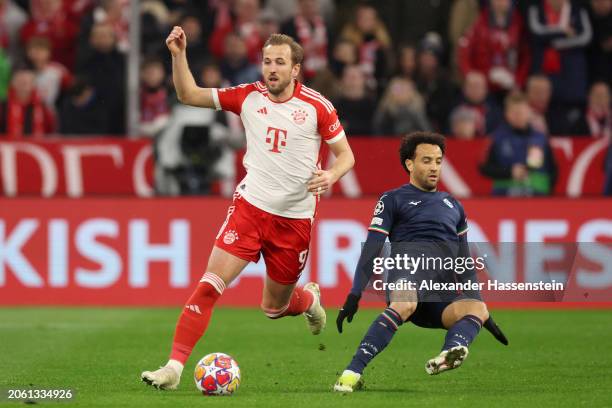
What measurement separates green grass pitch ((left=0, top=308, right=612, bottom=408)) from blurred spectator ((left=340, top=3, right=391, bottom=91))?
15.5 ft

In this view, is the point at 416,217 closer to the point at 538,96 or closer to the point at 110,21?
the point at 538,96

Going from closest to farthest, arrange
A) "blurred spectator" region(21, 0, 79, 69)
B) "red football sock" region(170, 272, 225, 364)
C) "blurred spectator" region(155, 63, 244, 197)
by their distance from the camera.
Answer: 1. "red football sock" region(170, 272, 225, 364)
2. "blurred spectator" region(155, 63, 244, 197)
3. "blurred spectator" region(21, 0, 79, 69)

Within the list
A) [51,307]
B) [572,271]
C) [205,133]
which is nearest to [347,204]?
[205,133]

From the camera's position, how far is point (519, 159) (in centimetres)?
1619

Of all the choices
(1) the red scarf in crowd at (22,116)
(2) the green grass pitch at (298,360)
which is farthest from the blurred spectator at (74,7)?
(2) the green grass pitch at (298,360)

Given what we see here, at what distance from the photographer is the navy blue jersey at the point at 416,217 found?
28.6 ft

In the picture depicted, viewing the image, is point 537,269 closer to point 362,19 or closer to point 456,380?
point 456,380

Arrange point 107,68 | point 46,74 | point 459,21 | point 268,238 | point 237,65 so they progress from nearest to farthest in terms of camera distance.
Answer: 1. point 268,238
2. point 237,65
3. point 46,74
4. point 107,68
5. point 459,21

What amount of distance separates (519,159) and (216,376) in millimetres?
8419

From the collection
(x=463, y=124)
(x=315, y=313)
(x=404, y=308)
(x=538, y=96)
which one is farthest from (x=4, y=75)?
(x=404, y=308)

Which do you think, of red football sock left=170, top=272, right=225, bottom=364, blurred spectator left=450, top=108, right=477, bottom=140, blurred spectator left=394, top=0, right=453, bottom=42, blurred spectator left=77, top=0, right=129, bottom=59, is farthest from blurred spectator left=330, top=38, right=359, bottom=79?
red football sock left=170, top=272, right=225, bottom=364

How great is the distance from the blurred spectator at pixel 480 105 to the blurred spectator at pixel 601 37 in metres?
1.57

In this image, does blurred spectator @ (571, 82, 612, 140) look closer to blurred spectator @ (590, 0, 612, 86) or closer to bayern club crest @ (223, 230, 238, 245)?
blurred spectator @ (590, 0, 612, 86)

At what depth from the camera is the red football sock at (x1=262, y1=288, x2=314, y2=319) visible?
32.8ft
